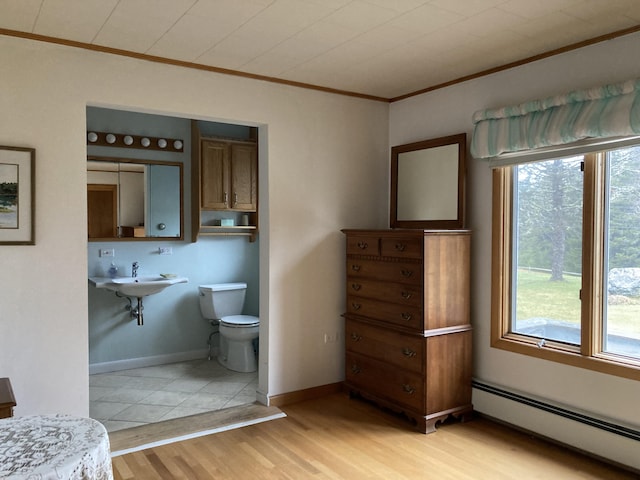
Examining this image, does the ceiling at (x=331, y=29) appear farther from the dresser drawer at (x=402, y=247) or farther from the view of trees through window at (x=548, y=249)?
the dresser drawer at (x=402, y=247)

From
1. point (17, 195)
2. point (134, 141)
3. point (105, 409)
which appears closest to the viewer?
point (17, 195)

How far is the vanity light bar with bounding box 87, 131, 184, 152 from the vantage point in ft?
15.3

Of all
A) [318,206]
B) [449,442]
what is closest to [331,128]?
[318,206]

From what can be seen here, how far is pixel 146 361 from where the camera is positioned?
5.04m

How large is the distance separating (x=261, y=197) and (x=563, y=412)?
2523 mm

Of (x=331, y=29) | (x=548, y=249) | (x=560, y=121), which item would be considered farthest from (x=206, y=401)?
(x=560, y=121)

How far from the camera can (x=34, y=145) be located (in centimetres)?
307

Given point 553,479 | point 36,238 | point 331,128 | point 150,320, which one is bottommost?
point 553,479

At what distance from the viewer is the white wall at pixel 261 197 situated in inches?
120

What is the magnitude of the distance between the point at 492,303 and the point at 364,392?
1176mm

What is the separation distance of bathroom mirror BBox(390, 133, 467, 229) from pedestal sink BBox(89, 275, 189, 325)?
2.05m

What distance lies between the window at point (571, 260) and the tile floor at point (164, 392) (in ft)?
7.02

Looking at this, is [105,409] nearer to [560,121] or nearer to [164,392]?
[164,392]

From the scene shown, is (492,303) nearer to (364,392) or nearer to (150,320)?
(364,392)
